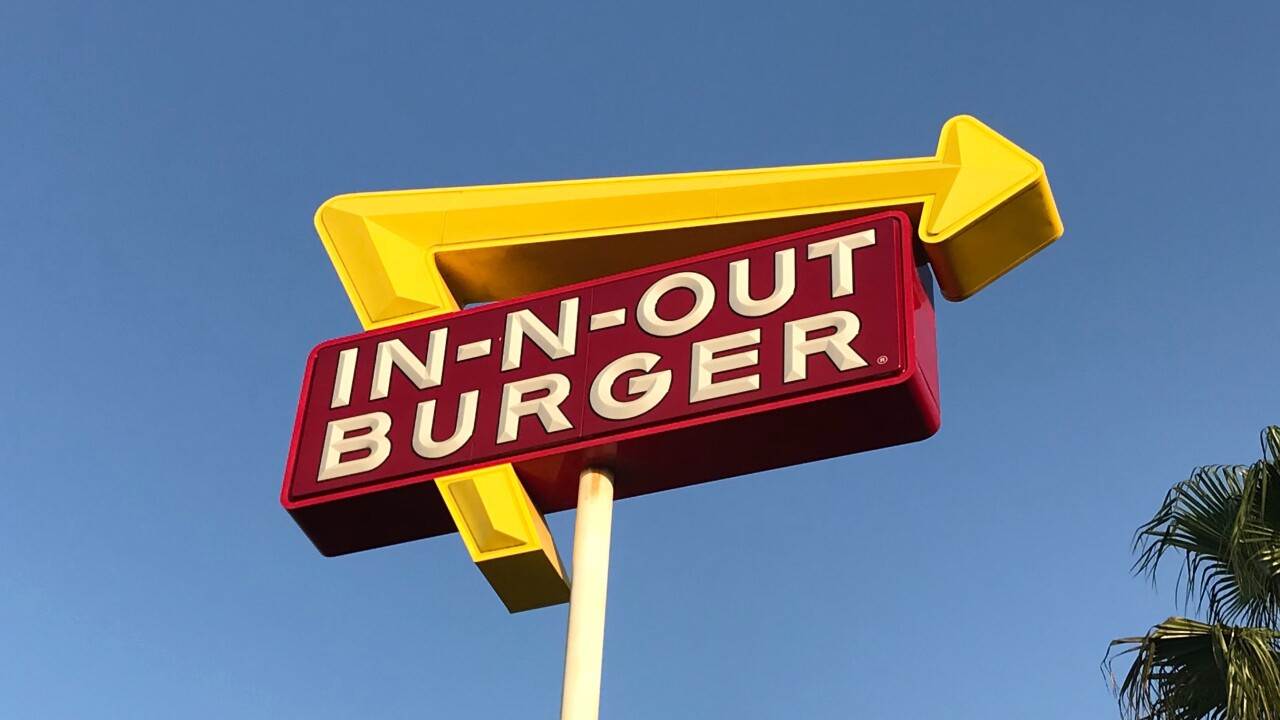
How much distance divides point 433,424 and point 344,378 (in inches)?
29.5

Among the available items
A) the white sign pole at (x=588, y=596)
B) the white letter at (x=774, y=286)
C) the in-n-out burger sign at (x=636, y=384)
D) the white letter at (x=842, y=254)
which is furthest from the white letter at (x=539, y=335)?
the white letter at (x=842, y=254)

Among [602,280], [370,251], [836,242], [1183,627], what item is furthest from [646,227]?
[1183,627]

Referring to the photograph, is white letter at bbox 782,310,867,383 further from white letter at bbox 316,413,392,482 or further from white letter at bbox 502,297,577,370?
white letter at bbox 316,413,392,482

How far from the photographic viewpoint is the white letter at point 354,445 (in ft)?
23.8

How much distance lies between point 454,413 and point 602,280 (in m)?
1.06

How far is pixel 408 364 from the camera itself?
7625 millimetres

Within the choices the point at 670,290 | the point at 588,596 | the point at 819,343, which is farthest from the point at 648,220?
the point at 588,596

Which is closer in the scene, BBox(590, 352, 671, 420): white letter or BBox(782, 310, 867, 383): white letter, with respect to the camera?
BBox(782, 310, 867, 383): white letter

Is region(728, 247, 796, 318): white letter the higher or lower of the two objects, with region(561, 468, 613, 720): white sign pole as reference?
higher

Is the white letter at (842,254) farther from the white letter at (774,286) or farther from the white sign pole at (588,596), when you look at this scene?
the white sign pole at (588,596)

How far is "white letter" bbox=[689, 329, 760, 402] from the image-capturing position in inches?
262

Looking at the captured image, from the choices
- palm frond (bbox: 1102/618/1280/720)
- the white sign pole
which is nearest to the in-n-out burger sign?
the white sign pole

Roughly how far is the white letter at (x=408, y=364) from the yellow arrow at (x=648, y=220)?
12.2 inches

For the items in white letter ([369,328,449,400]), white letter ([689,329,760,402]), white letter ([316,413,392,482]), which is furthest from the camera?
white letter ([369,328,449,400])
